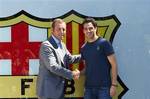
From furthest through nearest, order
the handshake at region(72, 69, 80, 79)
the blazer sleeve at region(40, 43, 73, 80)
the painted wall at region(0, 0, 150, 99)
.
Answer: the painted wall at region(0, 0, 150, 99) < the handshake at region(72, 69, 80, 79) < the blazer sleeve at region(40, 43, 73, 80)

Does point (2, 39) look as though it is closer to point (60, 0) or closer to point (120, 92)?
point (60, 0)

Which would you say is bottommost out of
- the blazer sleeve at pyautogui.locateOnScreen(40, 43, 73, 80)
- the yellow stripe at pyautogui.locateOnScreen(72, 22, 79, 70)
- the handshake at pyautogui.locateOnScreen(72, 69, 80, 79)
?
the handshake at pyautogui.locateOnScreen(72, 69, 80, 79)

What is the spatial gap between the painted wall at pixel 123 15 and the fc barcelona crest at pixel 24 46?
1.8 inches

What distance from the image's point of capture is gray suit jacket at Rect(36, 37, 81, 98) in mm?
2578

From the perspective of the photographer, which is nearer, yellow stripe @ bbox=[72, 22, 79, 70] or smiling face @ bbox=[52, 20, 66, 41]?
smiling face @ bbox=[52, 20, 66, 41]

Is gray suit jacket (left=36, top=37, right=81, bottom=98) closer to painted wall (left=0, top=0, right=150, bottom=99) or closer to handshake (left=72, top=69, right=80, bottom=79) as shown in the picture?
handshake (left=72, top=69, right=80, bottom=79)

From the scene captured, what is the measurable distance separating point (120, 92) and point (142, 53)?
0.38m

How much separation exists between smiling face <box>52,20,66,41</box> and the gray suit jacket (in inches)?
2.2

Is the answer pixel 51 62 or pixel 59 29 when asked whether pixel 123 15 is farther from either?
pixel 51 62

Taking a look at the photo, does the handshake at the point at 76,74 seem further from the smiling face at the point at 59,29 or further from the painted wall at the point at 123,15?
the painted wall at the point at 123,15

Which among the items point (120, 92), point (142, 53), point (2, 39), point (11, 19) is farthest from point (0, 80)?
point (142, 53)

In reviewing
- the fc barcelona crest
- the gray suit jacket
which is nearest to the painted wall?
the fc barcelona crest

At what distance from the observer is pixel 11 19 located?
287 centimetres

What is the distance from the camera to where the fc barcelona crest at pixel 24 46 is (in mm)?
2865
